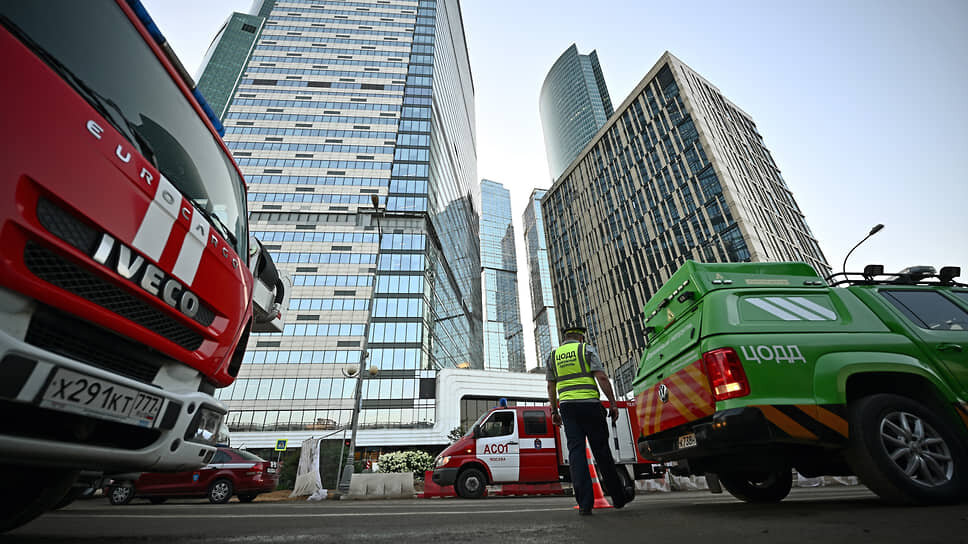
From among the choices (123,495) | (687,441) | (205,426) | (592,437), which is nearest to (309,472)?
(123,495)

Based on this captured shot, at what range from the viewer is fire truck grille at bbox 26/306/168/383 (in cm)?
145

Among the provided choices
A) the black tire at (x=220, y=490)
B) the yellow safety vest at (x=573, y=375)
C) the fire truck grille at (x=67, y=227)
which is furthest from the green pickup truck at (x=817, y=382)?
the black tire at (x=220, y=490)

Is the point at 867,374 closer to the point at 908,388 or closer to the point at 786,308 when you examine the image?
the point at 908,388

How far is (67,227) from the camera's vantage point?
5.10ft

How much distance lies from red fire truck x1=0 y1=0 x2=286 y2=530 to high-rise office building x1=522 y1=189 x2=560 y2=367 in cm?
10058

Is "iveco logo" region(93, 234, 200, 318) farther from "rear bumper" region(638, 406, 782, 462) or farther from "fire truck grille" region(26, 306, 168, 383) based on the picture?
"rear bumper" region(638, 406, 782, 462)

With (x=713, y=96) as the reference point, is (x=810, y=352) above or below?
below

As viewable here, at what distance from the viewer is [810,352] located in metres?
3.00

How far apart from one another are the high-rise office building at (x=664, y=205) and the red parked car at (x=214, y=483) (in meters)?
33.4

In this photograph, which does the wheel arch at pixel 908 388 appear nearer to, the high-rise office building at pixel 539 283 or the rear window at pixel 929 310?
the rear window at pixel 929 310

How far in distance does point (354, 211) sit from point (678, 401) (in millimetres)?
56257

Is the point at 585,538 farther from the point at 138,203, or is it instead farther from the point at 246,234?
the point at 246,234

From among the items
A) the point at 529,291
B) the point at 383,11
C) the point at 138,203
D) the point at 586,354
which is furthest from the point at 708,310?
the point at 529,291

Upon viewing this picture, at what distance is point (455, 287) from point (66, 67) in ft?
222
